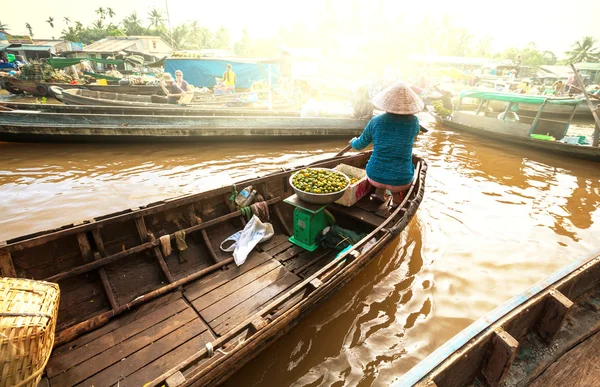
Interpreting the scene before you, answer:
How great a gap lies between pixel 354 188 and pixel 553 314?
2.97 meters

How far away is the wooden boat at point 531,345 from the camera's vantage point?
1814mm

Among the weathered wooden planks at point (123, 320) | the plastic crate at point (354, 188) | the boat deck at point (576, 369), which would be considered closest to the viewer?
the boat deck at point (576, 369)

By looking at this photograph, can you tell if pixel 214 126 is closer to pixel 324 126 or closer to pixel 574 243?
pixel 324 126

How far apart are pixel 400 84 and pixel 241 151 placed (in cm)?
706

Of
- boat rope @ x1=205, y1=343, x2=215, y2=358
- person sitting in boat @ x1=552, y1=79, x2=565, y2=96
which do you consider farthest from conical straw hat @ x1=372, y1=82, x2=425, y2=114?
person sitting in boat @ x1=552, y1=79, x2=565, y2=96

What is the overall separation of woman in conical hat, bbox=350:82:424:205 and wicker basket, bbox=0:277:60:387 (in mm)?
4207

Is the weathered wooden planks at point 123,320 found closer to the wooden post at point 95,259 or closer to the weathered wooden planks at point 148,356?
the wooden post at point 95,259

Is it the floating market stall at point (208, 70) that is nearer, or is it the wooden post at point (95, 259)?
the wooden post at point (95, 259)

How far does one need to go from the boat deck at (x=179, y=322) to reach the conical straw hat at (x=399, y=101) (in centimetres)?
176

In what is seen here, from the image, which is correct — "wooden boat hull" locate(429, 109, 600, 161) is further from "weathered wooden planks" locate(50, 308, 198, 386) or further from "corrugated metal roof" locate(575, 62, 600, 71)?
"corrugated metal roof" locate(575, 62, 600, 71)

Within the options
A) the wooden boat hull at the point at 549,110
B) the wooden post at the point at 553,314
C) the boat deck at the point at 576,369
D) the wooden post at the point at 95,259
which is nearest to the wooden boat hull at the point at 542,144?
the wooden boat hull at the point at 549,110

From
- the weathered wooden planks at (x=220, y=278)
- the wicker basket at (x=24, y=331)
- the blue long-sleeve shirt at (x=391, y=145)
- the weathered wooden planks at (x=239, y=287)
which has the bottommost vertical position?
the weathered wooden planks at (x=239, y=287)

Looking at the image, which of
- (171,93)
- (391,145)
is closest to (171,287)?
(391,145)

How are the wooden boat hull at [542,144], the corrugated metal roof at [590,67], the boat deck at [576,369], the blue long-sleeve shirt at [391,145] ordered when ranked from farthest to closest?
the corrugated metal roof at [590,67]
the wooden boat hull at [542,144]
the blue long-sleeve shirt at [391,145]
the boat deck at [576,369]
